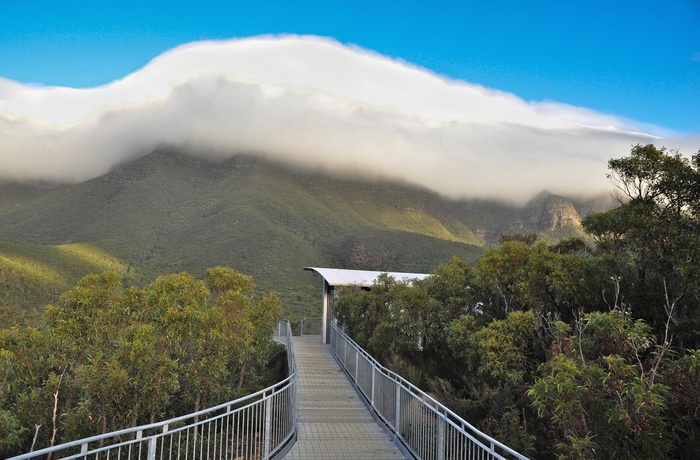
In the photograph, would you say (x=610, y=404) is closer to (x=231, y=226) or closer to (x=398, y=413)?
(x=398, y=413)

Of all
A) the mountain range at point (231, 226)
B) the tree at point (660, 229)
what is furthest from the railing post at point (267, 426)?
the mountain range at point (231, 226)

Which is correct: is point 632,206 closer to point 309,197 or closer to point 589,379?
point 589,379

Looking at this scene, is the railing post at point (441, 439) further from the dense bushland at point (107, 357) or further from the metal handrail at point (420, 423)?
the dense bushland at point (107, 357)

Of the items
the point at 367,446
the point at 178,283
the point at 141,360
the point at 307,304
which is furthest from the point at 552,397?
the point at 307,304

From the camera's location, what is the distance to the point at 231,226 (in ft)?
220

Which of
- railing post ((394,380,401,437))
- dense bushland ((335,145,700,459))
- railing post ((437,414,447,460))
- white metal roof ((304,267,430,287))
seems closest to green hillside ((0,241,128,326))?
white metal roof ((304,267,430,287))

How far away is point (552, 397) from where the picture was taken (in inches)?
223

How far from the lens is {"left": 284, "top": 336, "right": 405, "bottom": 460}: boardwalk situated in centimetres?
825

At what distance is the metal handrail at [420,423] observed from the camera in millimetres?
5848

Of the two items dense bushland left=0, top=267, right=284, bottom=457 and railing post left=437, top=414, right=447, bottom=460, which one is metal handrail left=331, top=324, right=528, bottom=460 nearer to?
railing post left=437, top=414, right=447, bottom=460

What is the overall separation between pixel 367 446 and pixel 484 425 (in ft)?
11.7

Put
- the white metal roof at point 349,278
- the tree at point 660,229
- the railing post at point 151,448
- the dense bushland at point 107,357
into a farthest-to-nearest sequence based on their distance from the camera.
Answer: the white metal roof at point 349,278 → the dense bushland at point 107,357 → the tree at point 660,229 → the railing post at point 151,448

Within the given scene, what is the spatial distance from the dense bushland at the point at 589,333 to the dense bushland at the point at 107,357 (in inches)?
235

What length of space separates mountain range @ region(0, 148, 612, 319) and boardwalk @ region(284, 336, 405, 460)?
24.1 metres
